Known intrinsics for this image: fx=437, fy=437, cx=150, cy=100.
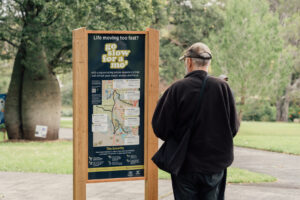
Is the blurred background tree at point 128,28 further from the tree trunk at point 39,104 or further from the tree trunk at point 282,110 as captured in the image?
the tree trunk at point 282,110

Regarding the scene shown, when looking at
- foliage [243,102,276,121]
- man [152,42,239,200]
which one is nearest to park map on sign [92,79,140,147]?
man [152,42,239,200]

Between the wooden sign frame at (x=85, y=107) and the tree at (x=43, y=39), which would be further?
the tree at (x=43, y=39)

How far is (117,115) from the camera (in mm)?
5312

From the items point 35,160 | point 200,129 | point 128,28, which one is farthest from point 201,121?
point 128,28

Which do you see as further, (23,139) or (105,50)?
(23,139)

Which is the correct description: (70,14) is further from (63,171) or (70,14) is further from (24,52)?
(63,171)

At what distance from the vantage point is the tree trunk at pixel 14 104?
18406 mm

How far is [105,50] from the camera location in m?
5.16

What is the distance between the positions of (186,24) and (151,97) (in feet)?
76.9

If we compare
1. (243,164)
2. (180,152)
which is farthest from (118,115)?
(243,164)

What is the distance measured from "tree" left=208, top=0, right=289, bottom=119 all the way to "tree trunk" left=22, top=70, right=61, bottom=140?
27.0 ft

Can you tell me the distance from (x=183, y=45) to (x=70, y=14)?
15.0m

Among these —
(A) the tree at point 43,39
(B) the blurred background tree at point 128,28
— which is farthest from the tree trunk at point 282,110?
(A) the tree at point 43,39

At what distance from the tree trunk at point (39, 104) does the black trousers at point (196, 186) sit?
15.1 metres
